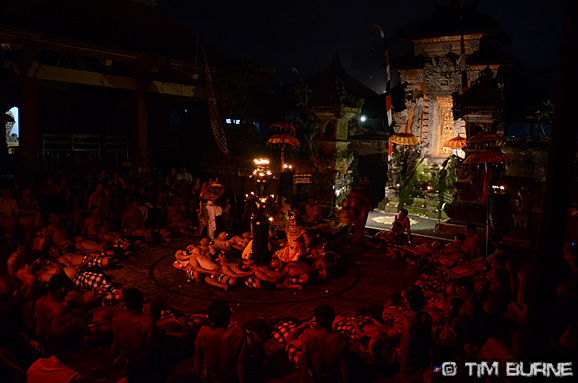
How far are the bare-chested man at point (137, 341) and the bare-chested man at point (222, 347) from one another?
1.92 feet

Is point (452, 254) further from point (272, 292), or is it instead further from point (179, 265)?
point (179, 265)

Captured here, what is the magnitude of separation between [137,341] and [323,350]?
223 cm

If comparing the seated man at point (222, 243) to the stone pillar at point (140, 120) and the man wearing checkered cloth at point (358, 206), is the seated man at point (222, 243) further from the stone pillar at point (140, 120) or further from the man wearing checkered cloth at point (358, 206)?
the stone pillar at point (140, 120)

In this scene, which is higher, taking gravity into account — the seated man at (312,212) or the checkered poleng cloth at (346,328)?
the seated man at (312,212)

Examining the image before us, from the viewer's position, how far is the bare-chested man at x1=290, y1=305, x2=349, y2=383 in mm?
4992

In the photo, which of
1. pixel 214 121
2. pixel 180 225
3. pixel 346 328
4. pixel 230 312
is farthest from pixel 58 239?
pixel 214 121

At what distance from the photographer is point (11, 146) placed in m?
22.0

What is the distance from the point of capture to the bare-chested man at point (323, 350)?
16.4ft

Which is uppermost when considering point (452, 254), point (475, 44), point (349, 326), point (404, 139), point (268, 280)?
point (475, 44)

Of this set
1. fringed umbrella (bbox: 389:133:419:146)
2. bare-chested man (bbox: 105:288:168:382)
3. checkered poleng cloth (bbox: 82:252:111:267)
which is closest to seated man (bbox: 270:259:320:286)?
checkered poleng cloth (bbox: 82:252:111:267)

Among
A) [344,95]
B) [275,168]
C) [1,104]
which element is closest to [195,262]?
[275,168]

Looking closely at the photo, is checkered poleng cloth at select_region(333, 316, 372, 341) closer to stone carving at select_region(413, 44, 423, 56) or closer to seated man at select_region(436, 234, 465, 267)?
seated man at select_region(436, 234, 465, 267)

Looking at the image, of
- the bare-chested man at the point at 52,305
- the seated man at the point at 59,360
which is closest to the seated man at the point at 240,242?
the bare-chested man at the point at 52,305

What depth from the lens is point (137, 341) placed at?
17.1ft
